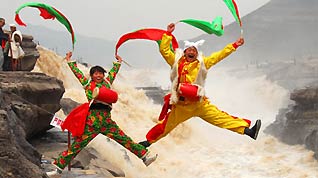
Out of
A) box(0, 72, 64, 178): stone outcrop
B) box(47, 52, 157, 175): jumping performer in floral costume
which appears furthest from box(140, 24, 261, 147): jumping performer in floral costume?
box(0, 72, 64, 178): stone outcrop

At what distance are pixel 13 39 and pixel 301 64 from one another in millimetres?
44027

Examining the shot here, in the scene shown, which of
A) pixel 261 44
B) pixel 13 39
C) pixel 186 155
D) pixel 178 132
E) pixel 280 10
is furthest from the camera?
pixel 280 10

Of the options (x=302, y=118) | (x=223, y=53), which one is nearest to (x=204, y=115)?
(x=223, y=53)

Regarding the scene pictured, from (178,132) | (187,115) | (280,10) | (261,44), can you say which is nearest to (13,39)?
(187,115)

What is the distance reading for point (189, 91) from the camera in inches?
178

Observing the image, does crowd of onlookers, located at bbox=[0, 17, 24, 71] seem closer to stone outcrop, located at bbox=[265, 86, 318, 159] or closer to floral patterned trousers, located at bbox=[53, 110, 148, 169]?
floral patterned trousers, located at bbox=[53, 110, 148, 169]

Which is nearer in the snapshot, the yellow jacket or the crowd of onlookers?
the yellow jacket

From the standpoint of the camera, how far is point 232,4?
4773mm

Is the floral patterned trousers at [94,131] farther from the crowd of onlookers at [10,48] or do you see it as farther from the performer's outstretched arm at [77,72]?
the crowd of onlookers at [10,48]

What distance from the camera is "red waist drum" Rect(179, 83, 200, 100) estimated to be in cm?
451

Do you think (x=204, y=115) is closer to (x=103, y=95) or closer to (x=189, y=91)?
(x=189, y=91)

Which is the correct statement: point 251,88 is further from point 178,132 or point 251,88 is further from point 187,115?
point 187,115

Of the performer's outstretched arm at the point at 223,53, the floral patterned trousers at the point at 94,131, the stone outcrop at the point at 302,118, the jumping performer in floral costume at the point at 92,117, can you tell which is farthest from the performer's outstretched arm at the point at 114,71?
the stone outcrop at the point at 302,118

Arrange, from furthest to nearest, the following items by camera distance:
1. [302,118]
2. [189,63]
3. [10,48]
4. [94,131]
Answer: [302,118] → [10,48] → [189,63] → [94,131]
